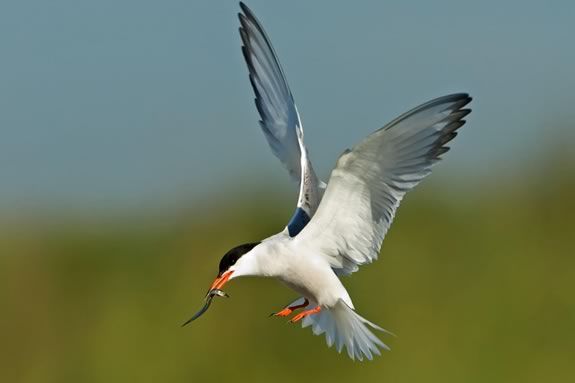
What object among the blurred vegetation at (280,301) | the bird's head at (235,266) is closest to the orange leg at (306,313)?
the bird's head at (235,266)

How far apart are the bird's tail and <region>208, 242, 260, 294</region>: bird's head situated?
367 millimetres

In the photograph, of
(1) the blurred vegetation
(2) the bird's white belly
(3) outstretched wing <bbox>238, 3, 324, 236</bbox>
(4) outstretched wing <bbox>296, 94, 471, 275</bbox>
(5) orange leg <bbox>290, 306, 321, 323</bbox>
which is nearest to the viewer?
(4) outstretched wing <bbox>296, 94, 471, 275</bbox>

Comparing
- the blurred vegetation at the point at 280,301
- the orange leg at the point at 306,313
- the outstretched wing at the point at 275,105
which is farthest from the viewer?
the blurred vegetation at the point at 280,301

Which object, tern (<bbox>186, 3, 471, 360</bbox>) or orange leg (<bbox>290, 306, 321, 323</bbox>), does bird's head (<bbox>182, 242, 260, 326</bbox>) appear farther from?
orange leg (<bbox>290, 306, 321, 323</bbox>)

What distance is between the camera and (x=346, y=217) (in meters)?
4.68

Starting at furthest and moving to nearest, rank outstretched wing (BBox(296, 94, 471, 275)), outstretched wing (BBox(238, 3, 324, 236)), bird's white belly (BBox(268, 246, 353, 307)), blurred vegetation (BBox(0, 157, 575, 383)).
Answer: blurred vegetation (BBox(0, 157, 575, 383)) → outstretched wing (BBox(238, 3, 324, 236)) → bird's white belly (BBox(268, 246, 353, 307)) → outstretched wing (BBox(296, 94, 471, 275))

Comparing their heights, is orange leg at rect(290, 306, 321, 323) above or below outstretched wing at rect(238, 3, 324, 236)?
below

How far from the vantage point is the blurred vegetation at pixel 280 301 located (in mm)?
6746

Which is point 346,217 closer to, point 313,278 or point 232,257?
point 313,278

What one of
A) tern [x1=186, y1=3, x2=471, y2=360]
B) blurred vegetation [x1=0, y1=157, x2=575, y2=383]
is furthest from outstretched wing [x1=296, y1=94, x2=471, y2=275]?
blurred vegetation [x1=0, y1=157, x2=575, y2=383]

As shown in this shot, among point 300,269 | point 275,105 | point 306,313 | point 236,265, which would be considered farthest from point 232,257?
point 275,105

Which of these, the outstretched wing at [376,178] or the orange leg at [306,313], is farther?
the orange leg at [306,313]

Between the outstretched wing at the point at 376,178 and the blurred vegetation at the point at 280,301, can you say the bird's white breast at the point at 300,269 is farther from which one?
the blurred vegetation at the point at 280,301

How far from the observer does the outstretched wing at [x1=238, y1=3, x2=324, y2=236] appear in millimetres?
4973
